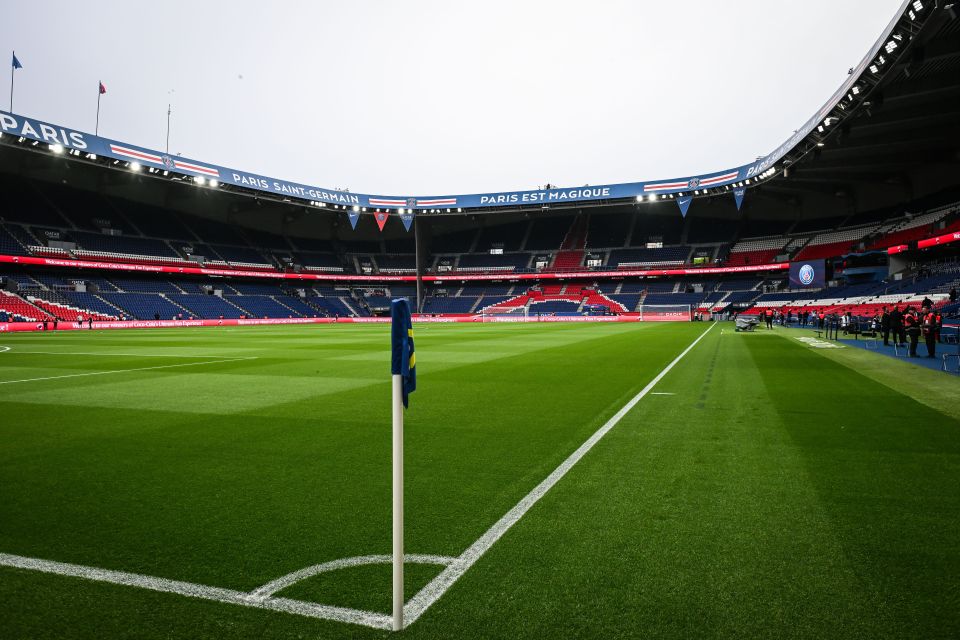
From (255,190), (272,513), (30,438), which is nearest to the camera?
(272,513)

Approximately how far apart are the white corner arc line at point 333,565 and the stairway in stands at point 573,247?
70309 millimetres

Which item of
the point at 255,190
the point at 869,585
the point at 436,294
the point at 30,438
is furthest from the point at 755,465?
the point at 436,294

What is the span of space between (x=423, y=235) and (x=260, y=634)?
3105 inches

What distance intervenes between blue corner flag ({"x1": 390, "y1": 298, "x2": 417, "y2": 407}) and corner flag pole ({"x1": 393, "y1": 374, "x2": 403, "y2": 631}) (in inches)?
1.8

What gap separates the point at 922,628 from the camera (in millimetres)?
2402

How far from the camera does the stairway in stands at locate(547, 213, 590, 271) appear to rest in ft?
239

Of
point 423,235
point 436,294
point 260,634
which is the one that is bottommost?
point 260,634

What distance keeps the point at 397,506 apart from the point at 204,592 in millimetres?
1201

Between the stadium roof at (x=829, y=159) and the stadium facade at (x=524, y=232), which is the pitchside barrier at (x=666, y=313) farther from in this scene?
the stadium roof at (x=829, y=159)

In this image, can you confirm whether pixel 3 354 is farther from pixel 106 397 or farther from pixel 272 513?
pixel 272 513

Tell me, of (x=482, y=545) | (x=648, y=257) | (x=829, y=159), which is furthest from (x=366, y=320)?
(x=482, y=545)

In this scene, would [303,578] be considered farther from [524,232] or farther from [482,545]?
[524,232]

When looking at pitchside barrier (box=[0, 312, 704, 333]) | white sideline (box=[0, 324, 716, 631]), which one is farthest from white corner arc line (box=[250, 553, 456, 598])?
pitchside barrier (box=[0, 312, 704, 333])

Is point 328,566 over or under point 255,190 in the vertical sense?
under
